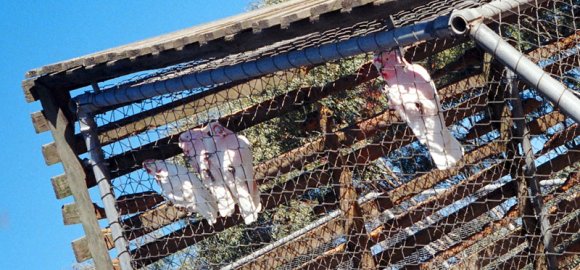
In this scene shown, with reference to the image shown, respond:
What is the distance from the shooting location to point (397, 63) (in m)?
5.06

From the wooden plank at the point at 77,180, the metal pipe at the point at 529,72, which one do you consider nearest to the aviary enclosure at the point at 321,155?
the wooden plank at the point at 77,180

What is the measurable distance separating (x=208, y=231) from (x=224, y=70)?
4.27 feet

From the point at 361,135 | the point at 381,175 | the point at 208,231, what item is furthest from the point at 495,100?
the point at 381,175

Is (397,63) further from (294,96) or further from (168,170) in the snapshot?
(168,170)

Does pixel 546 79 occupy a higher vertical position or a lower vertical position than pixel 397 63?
lower

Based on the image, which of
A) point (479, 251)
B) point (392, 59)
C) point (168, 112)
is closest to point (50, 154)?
point (168, 112)

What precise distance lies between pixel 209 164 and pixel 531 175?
6.05 ft

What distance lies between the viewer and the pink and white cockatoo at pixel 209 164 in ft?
18.6

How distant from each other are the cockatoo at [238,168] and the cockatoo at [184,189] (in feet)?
0.55

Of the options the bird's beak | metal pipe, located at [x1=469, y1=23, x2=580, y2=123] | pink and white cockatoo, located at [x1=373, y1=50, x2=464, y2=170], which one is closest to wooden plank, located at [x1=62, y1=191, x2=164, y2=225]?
the bird's beak

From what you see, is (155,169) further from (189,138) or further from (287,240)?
(287,240)

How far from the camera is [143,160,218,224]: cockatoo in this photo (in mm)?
5715

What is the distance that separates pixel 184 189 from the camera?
571cm

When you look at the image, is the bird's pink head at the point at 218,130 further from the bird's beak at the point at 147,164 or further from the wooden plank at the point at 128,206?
the wooden plank at the point at 128,206
